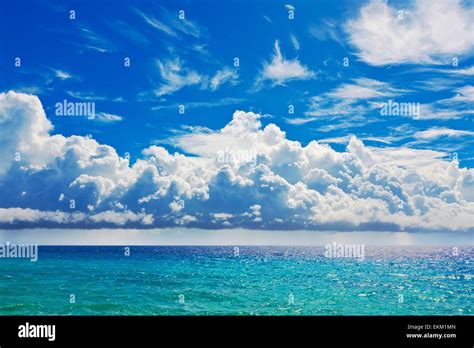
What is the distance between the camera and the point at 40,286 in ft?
117

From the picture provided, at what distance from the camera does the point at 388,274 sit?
48.1 meters

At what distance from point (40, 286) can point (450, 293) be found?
32244 mm

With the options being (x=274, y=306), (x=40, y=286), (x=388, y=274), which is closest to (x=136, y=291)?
(x=40, y=286)
